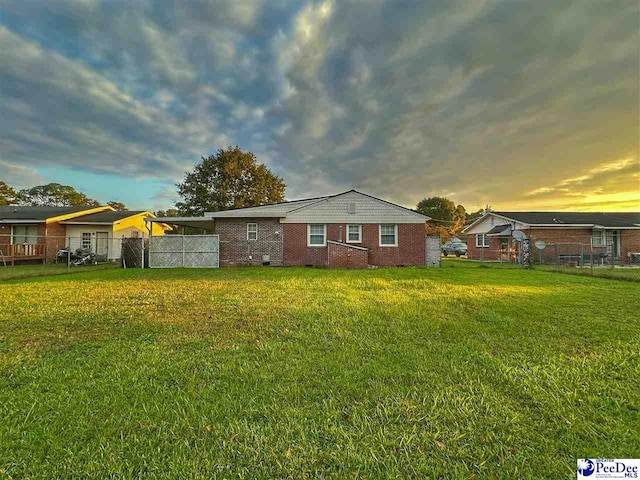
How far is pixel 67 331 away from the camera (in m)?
4.46

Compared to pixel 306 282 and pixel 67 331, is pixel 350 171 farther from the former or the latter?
pixel 67 331

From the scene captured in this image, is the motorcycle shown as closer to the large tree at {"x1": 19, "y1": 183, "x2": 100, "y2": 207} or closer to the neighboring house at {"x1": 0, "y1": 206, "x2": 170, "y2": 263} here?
the neighboring house at {"x1": 0, "y1": 206, "x2": 170, "y2": 263}

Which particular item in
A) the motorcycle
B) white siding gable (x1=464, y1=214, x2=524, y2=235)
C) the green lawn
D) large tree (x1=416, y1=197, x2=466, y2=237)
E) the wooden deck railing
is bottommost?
the green lawn

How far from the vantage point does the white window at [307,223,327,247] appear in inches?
676

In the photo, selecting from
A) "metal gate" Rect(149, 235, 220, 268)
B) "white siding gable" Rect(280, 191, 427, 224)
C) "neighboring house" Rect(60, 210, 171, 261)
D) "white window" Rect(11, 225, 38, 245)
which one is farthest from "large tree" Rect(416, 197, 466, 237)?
"white window" Rect(11, 225, 38, 245)

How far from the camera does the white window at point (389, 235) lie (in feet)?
56.5

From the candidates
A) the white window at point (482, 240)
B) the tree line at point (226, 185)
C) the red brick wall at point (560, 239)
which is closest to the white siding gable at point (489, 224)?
the white window at point (482, 240)

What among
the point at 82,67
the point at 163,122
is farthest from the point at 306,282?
the point at 163,122

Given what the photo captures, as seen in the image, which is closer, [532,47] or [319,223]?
[532,47]

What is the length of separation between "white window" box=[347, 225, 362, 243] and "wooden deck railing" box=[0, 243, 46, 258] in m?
20.8

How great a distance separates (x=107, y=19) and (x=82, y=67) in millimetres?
4616

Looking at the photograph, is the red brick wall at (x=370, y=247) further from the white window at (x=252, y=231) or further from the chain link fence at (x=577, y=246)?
the chain link fence at (x=577, y=246)

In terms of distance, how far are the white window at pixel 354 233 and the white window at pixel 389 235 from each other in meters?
1.38

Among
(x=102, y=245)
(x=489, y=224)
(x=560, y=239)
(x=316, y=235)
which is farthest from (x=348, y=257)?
(x=102, y=245)
